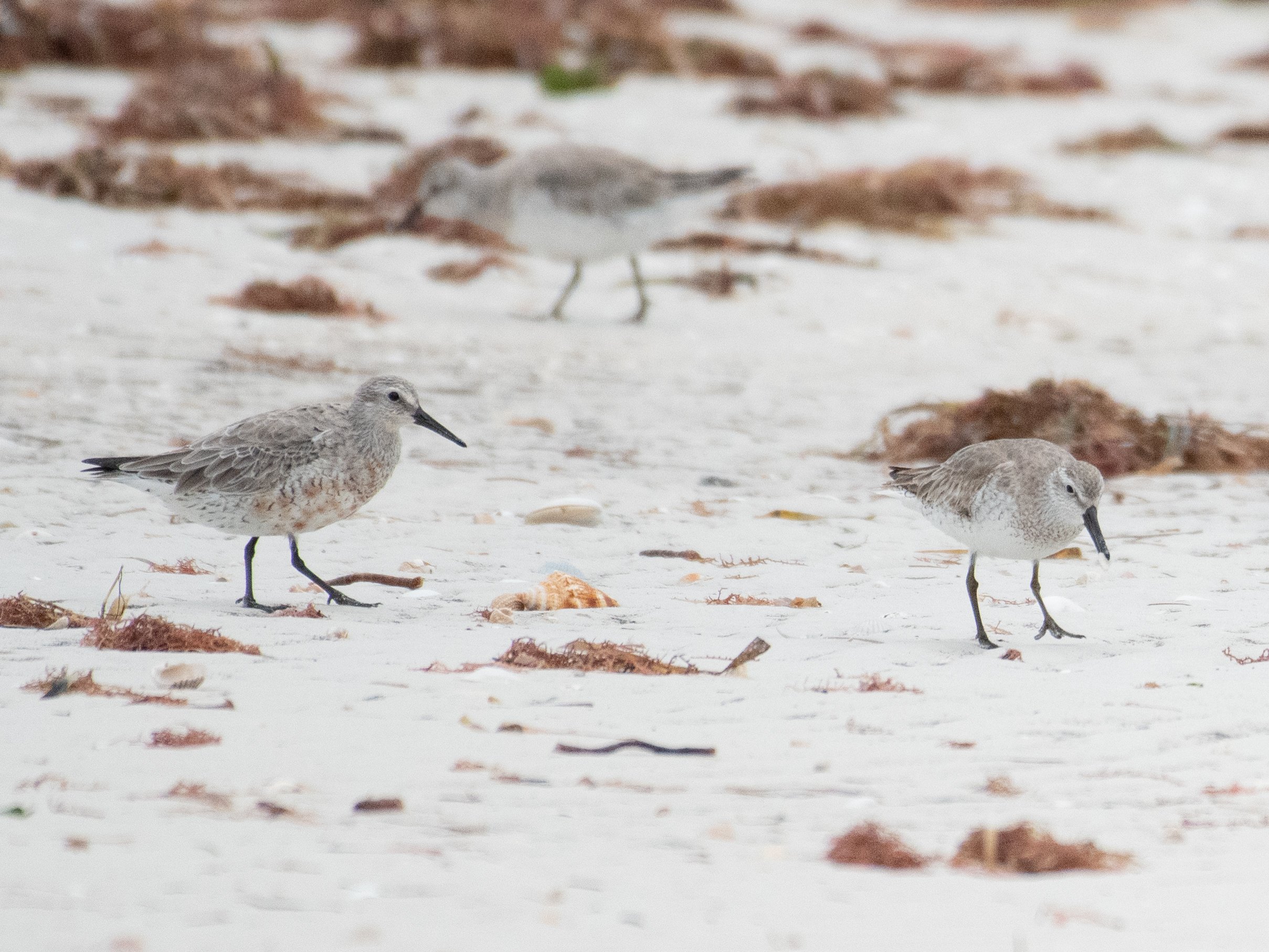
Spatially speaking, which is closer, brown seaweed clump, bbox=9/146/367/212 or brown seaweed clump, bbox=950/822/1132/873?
brown seaweed clump, bbox=950/822/1132/873

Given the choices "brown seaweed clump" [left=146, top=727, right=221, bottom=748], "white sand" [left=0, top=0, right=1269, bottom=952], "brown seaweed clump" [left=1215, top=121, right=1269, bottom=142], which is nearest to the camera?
"white sand" [left=0, top=0, right=1269, bottom=952]

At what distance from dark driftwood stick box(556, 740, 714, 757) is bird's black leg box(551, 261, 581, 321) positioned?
729cm

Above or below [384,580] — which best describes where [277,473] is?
above

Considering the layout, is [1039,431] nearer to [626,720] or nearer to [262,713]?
[626,720]

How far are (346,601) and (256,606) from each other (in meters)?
0.29

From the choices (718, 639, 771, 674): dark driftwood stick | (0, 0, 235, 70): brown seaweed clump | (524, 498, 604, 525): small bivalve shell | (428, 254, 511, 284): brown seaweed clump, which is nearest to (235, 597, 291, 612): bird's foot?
(524, 498, 604, 525): small bivalve shell

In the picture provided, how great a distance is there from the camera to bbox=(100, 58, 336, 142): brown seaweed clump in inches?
565

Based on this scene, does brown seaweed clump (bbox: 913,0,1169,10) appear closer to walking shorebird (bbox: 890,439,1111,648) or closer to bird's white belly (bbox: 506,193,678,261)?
bird's white belly (bbox: 506,193,678,261)

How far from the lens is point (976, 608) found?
5.53 metres

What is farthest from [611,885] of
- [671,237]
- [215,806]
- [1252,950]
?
[671,237]

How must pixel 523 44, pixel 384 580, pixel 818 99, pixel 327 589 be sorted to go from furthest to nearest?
pixel 523 44 < pixel 818 99 < pixel 384 580 < pixel 327 589

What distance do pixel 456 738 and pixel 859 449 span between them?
4.58 m

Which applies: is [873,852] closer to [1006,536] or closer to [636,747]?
[636,747]

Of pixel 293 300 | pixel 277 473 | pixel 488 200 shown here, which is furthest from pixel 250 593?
pixel 488 200
